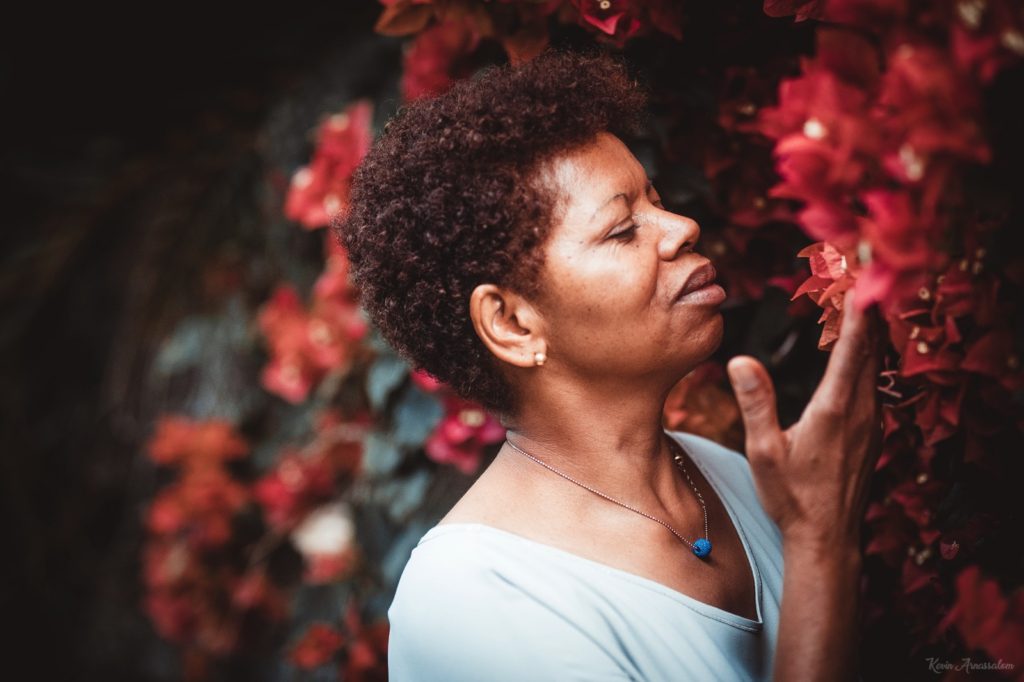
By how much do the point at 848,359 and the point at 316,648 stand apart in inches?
62.9

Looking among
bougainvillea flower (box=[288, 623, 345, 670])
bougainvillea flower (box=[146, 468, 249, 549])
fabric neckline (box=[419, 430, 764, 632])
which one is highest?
fabric neckline (box=[419, 430, 764, 632])

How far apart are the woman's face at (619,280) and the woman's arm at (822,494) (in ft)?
0.76

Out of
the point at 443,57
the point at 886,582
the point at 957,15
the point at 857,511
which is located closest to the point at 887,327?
the point at 857,511

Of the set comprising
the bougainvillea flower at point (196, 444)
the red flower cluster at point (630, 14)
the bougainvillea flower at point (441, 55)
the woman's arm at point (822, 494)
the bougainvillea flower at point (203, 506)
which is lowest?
the bougainvillea flower at point (203, 506)

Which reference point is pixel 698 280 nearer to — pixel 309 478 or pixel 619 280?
pixel 619 280

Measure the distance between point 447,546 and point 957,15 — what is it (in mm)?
915

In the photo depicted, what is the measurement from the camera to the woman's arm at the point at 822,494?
3.19 feet

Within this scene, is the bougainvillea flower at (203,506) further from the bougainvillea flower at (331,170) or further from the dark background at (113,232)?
the bougainvillea flower at (331,170)

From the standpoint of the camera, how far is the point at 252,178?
277 cm

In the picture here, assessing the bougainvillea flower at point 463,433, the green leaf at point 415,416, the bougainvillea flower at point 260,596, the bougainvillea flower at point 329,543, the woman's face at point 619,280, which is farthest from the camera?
the bougainvillea flower at point 260,596

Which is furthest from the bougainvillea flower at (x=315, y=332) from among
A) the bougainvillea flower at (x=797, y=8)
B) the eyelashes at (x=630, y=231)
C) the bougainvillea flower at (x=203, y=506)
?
the bougainvillea flower at (x=797, y=8)

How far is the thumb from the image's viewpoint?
0.94 m

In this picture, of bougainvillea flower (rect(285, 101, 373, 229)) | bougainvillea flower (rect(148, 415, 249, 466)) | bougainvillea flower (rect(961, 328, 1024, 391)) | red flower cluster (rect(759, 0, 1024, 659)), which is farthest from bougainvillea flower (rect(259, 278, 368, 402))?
bougainvillea flower (rect(961, 328, 1024, 391))

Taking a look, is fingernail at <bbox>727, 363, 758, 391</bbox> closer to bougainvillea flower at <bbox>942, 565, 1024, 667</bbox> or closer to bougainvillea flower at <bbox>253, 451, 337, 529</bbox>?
bougainvillea flower at <bbox>942, 565, 1024, 667</bbox>
